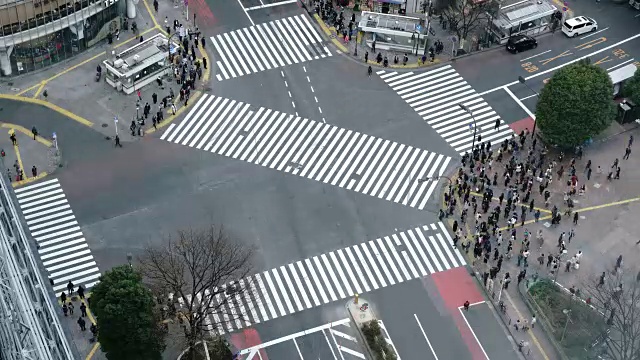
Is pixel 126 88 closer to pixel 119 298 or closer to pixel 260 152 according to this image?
pixel 260 152

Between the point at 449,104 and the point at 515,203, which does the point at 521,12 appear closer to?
the point at 449,104

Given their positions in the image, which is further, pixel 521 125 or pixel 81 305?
pixel 521 125

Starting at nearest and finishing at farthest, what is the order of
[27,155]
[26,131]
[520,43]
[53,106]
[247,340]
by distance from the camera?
[247,340] < [27,155] < [26,131] < [53,106] < [520,43]

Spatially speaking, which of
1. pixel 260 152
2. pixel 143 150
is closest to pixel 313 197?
pixel 260 152

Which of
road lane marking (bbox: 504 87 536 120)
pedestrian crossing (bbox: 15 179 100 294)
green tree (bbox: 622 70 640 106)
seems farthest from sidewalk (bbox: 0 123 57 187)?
green tree (bbox: 622 70 640 106)

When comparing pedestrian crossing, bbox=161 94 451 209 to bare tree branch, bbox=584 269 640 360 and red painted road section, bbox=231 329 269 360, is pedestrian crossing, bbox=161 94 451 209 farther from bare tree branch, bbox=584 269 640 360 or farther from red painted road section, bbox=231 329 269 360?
red painted road section, bbox=231 329 269 360

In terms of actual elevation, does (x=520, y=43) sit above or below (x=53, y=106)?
above

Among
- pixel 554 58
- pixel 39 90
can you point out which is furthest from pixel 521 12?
pixel 39 90
